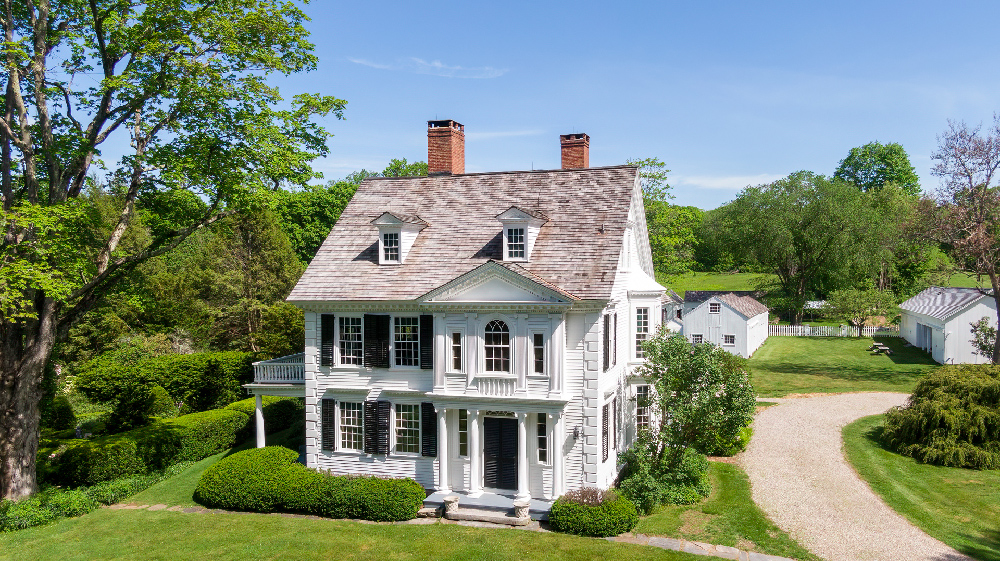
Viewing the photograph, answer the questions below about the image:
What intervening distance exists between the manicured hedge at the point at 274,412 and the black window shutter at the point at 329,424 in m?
7.83

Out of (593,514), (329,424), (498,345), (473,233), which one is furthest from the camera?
(473,233)

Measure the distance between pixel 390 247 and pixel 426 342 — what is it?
12.9ft

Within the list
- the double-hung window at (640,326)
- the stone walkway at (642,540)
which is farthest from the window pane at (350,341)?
the double-hung window at (640,326)

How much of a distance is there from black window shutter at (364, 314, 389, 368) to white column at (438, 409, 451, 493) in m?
2.70

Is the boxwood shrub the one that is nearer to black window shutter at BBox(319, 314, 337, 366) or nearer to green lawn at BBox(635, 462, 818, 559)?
Answer: green lawn at BBox(635, 462, 818, 559)

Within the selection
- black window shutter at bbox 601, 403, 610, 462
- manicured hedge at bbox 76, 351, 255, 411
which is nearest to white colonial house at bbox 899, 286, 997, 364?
black window shutter at bbox 601, 403, 610, 462

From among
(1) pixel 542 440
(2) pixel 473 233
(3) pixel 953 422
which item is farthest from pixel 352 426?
(3) pixel 953 422

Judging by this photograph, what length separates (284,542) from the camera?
18.0 metres

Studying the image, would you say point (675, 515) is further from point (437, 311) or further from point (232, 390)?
point (232, 390)

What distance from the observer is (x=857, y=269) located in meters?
66.9

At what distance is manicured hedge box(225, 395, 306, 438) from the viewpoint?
96.9 ft

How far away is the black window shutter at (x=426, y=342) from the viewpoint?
21.5 m

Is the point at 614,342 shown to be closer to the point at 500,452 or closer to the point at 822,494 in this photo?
the point at 500,452

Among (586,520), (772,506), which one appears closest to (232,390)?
(586,520)
